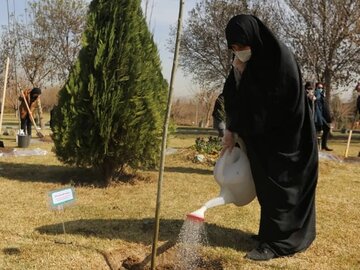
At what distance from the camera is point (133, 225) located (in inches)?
187

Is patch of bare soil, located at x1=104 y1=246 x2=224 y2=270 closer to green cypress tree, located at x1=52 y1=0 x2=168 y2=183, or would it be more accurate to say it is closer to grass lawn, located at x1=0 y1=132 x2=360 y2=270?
grass lawn, located at x1=0 y1=132 x2=360 y2=270

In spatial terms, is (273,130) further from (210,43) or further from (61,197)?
(210,43)

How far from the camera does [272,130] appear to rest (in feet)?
12.2

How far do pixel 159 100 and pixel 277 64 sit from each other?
3728 millimetres

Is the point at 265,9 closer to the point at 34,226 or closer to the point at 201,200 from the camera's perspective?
the point at 201,200

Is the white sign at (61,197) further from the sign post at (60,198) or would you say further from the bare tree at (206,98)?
the bare tree at (206,98)

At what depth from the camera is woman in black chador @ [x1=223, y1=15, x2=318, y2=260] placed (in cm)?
352

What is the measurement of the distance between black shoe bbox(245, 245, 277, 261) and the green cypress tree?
311cm

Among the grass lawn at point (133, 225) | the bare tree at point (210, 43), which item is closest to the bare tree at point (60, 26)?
the bare tree at point (210, 43)

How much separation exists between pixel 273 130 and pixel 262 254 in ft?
3.43

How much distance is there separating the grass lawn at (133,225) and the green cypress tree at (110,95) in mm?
623

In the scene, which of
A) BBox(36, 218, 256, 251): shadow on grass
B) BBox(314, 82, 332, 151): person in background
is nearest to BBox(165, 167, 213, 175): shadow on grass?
BBox(36, 218, 256, 251): shadow on grass

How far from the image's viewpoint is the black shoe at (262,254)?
381 cm

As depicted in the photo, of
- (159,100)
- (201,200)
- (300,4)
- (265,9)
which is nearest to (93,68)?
(159,100)
